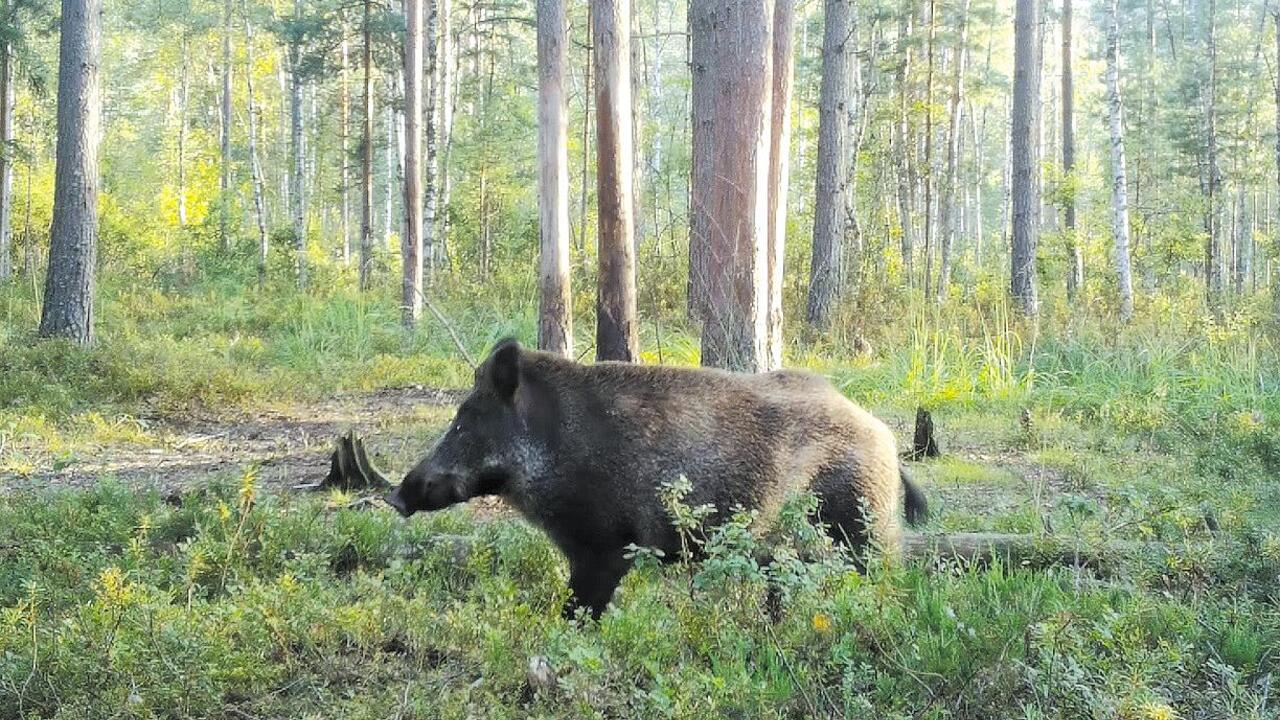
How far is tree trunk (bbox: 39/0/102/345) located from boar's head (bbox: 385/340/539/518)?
32.3ft

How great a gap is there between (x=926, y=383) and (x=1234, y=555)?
21.8 ft

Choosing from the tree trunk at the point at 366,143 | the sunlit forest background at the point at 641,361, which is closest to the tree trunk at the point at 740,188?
the sunlit forest background at the point at 641,361

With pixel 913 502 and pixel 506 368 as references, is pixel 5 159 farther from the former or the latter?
pixel 913 502

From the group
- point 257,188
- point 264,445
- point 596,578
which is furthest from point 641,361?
point 257,188

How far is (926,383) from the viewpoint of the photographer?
Answer: 37.8 feet

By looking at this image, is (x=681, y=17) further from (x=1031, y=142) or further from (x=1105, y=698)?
(x=1105, y=698)

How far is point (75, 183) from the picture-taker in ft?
44.0

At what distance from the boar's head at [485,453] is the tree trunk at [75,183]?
9.84m

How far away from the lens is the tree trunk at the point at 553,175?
36.4 feet

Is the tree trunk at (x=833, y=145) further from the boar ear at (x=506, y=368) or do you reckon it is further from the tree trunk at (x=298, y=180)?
the boar ear at (x=506, y=368)

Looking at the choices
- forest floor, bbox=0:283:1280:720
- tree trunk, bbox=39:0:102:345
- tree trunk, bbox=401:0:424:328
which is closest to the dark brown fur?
forest floor, bbox=0:283:1280:720

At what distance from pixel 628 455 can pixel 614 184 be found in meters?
5.51

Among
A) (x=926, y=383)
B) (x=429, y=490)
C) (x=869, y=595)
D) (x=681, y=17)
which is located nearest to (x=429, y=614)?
(x=429, y=490)

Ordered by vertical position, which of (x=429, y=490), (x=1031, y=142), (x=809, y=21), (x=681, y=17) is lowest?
(x=429, y=490)
